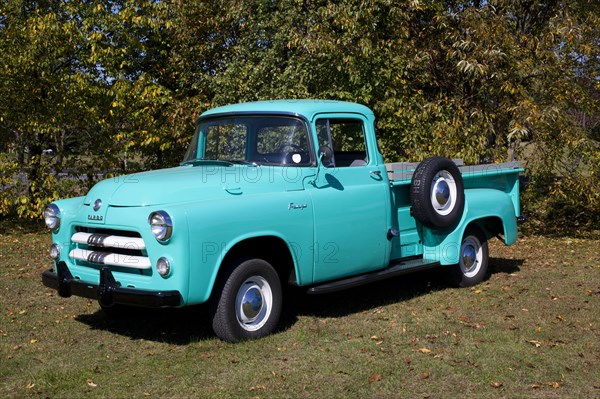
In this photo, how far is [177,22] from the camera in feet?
53.0

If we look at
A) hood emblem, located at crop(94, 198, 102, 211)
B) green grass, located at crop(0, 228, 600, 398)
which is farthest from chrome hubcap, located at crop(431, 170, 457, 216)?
hood emblem, located at crop(94, 198, 102, 211)

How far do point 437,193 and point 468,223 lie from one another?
30.7 inches

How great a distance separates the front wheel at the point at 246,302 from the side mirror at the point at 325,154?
1186 mm

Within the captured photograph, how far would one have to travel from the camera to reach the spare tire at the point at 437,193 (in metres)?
7.84

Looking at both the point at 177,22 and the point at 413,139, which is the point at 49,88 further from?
the point at 413,139

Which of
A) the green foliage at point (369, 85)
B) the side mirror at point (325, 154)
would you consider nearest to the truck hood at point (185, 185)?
the side mirror at point (325, 154)

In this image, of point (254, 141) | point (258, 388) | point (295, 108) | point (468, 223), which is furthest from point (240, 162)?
point (468, 223)

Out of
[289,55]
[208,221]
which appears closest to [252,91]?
[289,55]

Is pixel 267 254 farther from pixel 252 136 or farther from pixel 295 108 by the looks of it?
pixel 295 108

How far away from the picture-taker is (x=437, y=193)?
806cm

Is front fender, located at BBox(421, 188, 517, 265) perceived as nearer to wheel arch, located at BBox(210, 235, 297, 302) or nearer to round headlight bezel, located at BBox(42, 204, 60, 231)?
wheel arch, located at BBox(210, 235, 297, 302)

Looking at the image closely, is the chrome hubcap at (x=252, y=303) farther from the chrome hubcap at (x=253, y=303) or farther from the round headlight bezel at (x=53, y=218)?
the round headlight bezel at (x=53, y=218)

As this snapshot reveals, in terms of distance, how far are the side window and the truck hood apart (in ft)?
2.95

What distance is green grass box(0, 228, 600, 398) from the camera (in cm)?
541
